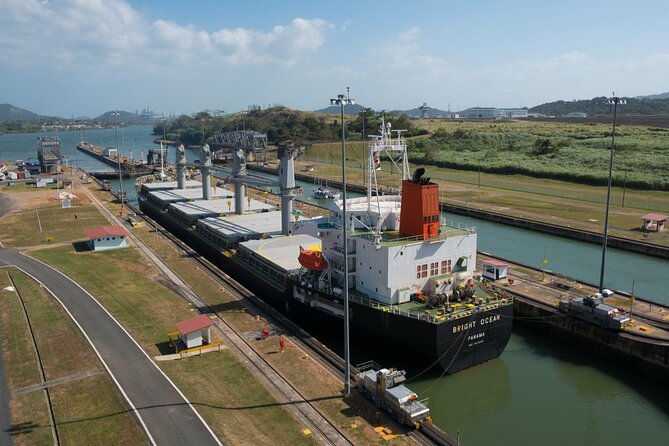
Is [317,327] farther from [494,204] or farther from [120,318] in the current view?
[494,204]

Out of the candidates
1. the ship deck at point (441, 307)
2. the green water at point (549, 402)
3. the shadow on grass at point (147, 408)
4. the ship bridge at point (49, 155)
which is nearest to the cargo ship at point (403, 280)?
the ship deck at point (441, 307)

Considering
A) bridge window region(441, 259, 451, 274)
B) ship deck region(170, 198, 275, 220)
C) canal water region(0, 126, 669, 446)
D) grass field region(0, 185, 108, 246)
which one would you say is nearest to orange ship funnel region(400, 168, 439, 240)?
bridge window region(441, 259, 451, 274)

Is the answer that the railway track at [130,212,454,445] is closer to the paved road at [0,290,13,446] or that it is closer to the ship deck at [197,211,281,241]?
the ship deck at [197,211,281,241]

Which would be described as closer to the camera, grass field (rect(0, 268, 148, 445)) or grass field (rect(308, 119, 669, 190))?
grass field (rect(0, 268, 148, 445))

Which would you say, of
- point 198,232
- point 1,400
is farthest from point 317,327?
point 198,232

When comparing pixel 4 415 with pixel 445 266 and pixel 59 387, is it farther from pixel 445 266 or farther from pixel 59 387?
pixel 445 266

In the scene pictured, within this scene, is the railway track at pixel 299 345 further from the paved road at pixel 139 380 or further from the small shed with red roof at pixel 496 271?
the small shed with red roof at pixel 496 271

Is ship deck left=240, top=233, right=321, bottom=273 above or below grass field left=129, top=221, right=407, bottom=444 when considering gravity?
above
